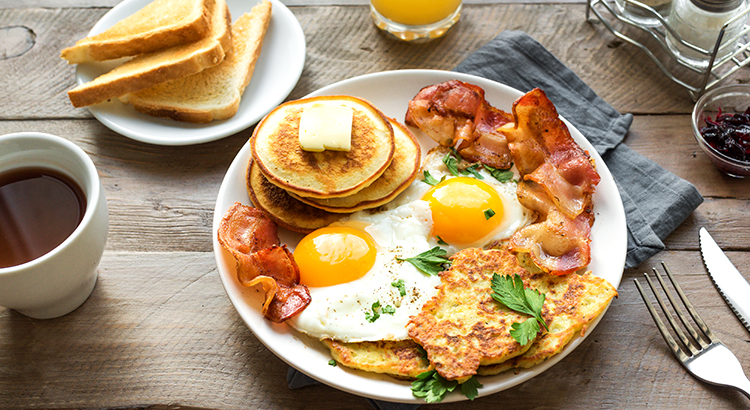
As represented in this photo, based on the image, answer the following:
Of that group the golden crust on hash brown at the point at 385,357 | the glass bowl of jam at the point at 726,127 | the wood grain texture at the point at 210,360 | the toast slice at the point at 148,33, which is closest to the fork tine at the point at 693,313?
the wood grain texture at the point at 210,360

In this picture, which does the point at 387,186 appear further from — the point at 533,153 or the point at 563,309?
the point at 563,309

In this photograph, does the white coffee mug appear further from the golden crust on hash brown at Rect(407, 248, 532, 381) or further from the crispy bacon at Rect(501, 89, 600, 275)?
the crispy bacon at Rect(501, 89, 600, 275)

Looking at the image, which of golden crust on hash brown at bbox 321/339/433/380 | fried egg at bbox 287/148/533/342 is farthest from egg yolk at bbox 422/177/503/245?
golden crust on hash brown at bbox 321/339/433/380

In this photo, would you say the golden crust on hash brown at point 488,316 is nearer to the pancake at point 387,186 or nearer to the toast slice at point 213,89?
the pancake at point 387,186

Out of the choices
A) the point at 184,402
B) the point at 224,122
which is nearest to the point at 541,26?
the point at 224,122

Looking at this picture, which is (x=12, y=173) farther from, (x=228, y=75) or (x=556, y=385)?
(x=556, y=385)

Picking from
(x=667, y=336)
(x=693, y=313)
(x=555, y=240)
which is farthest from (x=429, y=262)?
(x=693, y=313)
